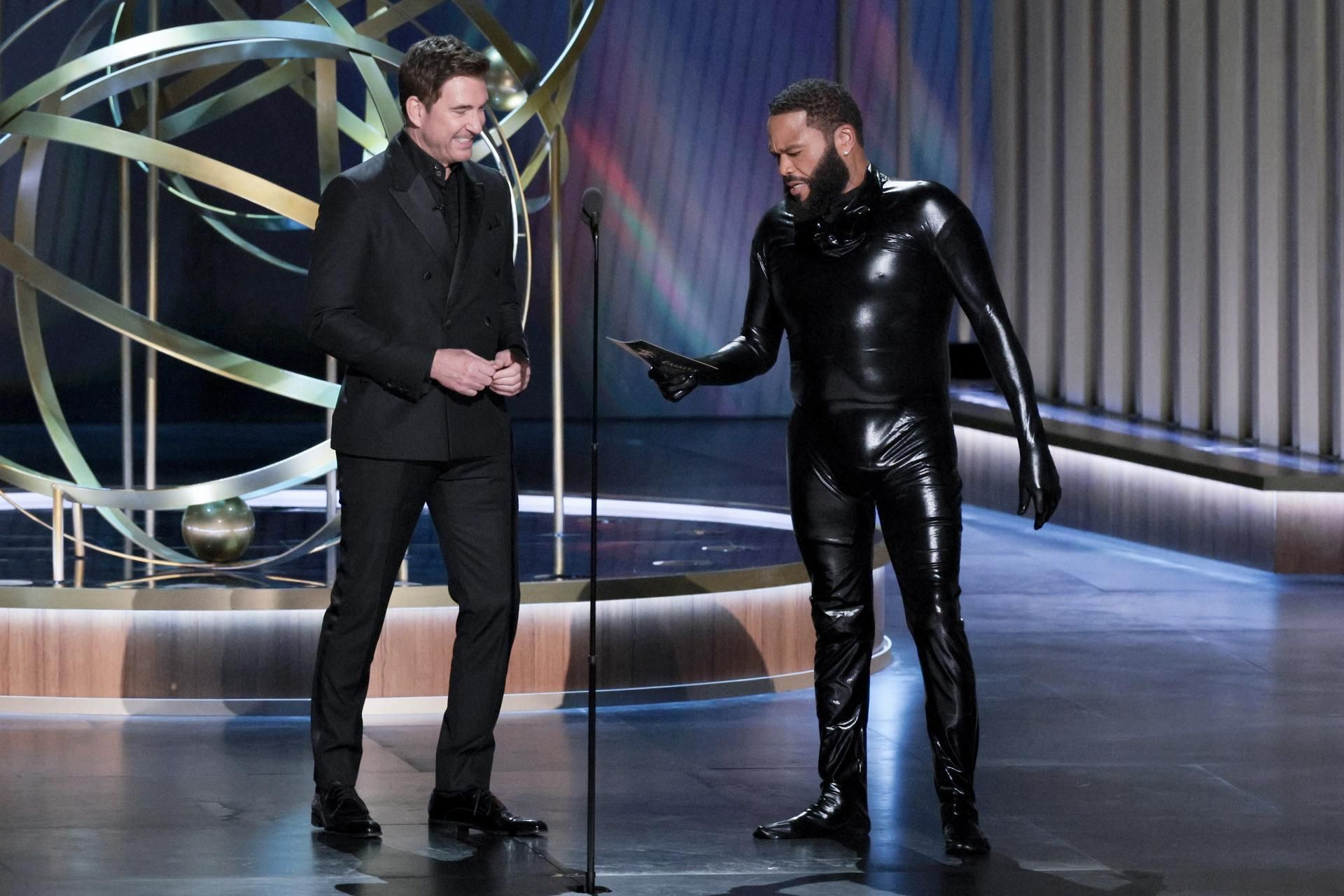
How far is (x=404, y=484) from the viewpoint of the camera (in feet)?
14.3

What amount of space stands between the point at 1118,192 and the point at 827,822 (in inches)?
309

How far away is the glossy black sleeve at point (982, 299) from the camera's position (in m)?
4.27

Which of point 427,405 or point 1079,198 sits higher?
point 1079,198

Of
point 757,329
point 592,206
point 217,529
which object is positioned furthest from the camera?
point 217,529

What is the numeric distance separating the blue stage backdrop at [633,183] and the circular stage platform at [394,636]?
9483 millimetres

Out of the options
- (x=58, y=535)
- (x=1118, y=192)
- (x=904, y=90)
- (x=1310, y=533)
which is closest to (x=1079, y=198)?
(x=1118, y=192)

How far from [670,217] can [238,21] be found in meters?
10.9

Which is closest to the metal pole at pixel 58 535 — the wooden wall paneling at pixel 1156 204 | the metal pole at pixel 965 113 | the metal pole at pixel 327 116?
the metal pole at pixel 327 116

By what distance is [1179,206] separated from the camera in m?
11.0

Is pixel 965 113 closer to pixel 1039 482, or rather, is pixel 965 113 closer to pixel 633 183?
pixel 633 183

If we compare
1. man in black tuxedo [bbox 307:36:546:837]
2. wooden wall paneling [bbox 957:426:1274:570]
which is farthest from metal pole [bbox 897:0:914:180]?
man in black tuxedo [bbox 307:36:546:837]

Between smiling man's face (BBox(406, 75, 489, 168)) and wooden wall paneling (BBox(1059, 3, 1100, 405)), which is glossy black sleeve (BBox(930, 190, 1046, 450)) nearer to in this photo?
smiling man's face (BBox(406, 75, 489, 168))

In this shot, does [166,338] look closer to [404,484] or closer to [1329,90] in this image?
[404,484]

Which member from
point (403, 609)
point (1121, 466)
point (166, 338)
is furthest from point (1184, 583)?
point (166, 338)
